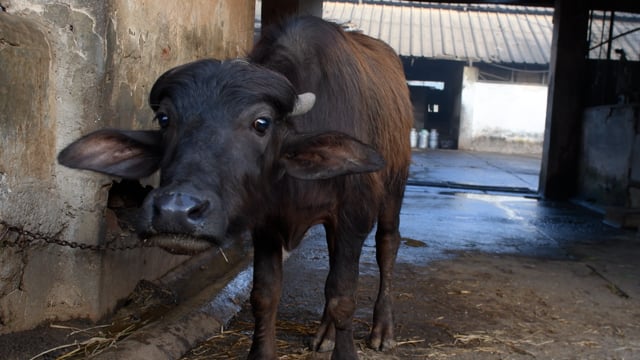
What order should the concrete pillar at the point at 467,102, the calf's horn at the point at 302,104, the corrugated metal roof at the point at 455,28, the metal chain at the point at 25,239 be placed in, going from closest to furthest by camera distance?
the calf's horn at the point at 302,104, the metal chain at the point at 25,239, the concrete pillar at the point at 467,102, the corrugated metal roof at the point at 455,28

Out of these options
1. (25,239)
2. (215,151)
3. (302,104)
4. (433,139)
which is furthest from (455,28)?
(215,151)

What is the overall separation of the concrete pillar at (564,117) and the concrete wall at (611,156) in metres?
0.16

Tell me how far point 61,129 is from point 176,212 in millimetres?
1384

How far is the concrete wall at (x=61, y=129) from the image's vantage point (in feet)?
9.03

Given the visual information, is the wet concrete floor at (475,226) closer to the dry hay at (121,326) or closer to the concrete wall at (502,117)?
the dry hay at (121,326)

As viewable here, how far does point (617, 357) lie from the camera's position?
323 centimetres

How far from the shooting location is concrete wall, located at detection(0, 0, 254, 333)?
9.03ft

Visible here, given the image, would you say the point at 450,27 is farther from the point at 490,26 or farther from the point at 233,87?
the point at 233,87

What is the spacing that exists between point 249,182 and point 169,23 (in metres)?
1.83

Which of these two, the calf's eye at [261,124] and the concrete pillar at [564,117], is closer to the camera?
the calf's eye at [261,124]

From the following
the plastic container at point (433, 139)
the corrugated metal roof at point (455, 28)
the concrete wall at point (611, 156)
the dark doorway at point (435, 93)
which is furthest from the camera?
the dark doorway at point (435, 93)

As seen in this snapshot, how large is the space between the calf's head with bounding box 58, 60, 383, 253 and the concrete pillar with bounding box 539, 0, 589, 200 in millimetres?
8239

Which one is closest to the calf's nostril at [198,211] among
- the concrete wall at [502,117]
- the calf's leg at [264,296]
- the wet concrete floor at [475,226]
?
the calf's leg at [264,296]

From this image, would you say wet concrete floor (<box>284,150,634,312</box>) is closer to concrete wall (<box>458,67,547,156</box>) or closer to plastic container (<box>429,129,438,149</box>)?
concrete wall (<box>458,67,547,156</box>)
